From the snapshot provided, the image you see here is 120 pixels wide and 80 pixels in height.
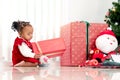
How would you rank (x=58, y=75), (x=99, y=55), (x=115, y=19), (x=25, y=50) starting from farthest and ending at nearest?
(x=115, y=19) < (x=99, y=55) < (x=25, y=50) < (x=58, y=75)

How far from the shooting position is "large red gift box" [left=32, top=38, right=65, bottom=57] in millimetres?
1815

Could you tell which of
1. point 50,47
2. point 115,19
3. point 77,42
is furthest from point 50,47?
point 115,19

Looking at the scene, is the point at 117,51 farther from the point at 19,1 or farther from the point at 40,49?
the point at 19,1

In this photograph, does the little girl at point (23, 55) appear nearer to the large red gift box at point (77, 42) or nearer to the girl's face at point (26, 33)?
the girl's face at point (26, 33)

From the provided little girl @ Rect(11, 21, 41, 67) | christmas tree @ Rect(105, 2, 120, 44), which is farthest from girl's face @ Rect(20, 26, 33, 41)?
christmas tree @ Rect(105, 2, 120, 44)

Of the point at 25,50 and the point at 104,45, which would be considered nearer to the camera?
the point at 25,50

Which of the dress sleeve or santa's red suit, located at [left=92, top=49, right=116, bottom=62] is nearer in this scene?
the dress sleeve

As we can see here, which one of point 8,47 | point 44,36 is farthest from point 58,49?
point 8,47

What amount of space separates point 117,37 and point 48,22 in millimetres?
542

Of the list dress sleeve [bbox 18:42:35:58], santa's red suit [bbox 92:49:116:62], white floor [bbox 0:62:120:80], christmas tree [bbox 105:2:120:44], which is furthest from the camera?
christmas tree [bbox 105:2:120:44]

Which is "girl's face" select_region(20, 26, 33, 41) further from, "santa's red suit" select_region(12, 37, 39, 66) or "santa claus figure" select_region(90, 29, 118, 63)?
"santa claus figure" select_region(90, 29, 118, 63)

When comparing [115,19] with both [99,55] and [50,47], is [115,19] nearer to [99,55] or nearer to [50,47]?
[99,55]

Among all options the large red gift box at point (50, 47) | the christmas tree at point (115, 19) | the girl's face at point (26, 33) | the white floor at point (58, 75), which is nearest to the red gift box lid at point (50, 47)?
the large red gift box at point (50, 47)

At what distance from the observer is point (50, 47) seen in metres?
1.83
